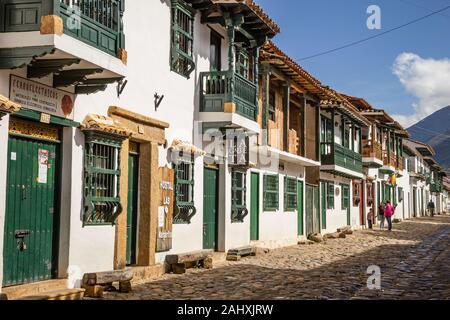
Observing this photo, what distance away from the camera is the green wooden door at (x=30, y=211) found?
8.18 meters

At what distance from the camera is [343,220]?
29.8 meters

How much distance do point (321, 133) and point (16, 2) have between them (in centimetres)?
2046

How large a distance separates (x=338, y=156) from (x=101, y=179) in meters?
17.7

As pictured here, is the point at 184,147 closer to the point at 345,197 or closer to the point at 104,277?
the point at 104,277

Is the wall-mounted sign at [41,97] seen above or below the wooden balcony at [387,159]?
below

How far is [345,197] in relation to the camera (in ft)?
101

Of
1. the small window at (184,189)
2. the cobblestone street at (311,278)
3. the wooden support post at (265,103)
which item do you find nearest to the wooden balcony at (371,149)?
the cobblestone street at (311,278)

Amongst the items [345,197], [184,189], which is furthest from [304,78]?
[345,197]

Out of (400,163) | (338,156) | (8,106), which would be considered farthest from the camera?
(400,163)

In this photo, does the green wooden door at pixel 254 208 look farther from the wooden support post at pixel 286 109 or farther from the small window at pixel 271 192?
the wooden support post at pixel 286 109

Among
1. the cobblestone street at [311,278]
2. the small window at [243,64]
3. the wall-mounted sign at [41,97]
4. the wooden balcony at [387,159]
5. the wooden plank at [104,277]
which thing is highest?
the small window at [243,64]

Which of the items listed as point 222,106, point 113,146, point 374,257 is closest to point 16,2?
point 113,146

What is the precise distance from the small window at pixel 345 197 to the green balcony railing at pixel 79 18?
22.4 m

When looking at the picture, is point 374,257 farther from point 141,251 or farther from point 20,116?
point 20,116
